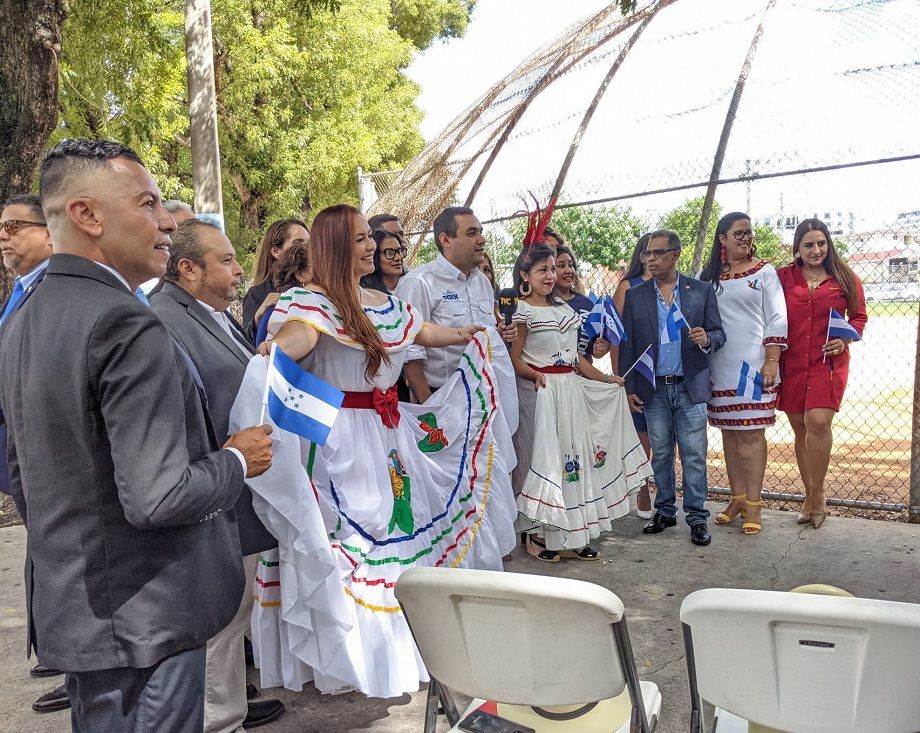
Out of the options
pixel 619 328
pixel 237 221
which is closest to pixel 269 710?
pixel 619 328

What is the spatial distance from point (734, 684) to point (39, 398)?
1.57 meters

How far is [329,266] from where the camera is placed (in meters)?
3.30

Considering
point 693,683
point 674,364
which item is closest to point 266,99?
point 674,364

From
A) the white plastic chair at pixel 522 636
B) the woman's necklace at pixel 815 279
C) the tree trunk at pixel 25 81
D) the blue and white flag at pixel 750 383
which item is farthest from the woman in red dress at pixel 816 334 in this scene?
the tree trunk at pixel 25 81

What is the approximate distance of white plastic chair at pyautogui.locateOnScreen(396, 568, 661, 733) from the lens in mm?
1790

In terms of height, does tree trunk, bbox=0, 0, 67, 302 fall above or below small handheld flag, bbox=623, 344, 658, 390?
above

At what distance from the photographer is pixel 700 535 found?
5129 millimetres

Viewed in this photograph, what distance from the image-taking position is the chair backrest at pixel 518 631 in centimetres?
179

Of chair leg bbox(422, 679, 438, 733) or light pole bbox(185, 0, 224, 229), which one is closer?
chair leg bbox(422, 679, 438, 733)

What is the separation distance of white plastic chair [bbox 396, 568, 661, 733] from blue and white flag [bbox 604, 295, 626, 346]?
3.35 metres

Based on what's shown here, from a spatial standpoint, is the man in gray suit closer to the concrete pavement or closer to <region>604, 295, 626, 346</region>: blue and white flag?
the concrete pavement

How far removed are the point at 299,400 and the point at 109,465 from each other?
1152mm

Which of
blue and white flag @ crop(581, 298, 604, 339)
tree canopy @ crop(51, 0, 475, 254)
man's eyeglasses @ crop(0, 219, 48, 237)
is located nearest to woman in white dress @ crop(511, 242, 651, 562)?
blue and white flag @ crop(581, 298, 604, 339)

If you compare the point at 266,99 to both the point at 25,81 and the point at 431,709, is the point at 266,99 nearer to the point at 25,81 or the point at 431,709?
the point at 25,81
